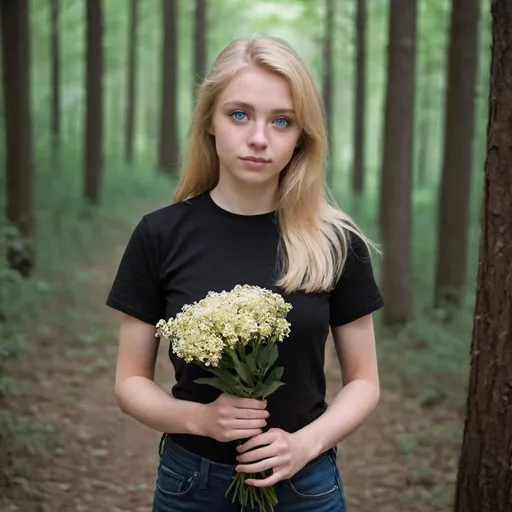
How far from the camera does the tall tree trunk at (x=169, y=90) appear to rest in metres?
20.9

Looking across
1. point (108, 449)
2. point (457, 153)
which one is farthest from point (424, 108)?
point (108, 449)

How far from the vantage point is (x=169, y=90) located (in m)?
22.5

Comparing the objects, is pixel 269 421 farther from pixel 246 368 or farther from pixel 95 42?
pixel 95 42

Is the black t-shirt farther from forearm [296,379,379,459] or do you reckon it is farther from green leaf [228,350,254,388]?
green leaf [228,350,254,388]

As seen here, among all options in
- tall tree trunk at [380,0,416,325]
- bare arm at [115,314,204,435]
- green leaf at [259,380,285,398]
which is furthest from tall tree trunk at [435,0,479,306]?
green leaf at [259,380,285,398]

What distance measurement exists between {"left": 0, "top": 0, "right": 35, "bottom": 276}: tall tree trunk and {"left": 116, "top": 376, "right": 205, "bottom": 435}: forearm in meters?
7.66

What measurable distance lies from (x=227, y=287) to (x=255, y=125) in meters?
0.52

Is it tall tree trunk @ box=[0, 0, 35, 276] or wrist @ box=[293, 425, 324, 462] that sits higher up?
tall tree trunk @ box=[0, 0, 35, 276]

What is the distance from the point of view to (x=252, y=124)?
2.40 meters

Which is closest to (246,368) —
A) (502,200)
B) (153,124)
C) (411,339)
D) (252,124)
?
(252,124)

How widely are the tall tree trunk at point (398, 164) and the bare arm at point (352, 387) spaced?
689cm

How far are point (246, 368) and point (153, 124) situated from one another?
131 ft

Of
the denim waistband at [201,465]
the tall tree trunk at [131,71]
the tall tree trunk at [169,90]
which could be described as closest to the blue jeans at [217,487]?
the denim waistband at [201,465]

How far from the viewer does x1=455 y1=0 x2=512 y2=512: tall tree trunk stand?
3305mm
